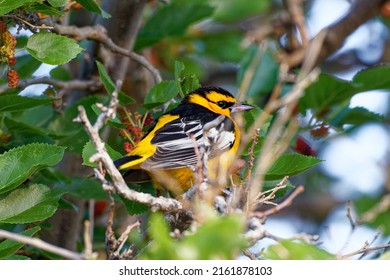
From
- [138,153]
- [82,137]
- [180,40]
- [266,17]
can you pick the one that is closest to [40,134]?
[82,137]

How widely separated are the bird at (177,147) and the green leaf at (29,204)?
13.7 inches

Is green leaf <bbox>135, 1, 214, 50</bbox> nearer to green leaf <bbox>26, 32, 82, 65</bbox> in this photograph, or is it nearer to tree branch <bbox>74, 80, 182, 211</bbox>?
green leaf <bbox>26, 32, 82, 65</bbox>

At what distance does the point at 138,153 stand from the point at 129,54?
29.4 inches

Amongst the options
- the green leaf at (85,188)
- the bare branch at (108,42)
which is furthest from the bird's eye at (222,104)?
the green leaf at (85,188)

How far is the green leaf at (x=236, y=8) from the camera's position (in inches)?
248

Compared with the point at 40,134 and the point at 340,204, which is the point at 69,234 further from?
the point at 340,204

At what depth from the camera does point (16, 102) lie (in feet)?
12.0

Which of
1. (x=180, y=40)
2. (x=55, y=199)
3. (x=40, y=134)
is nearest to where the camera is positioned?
(x=55, y=199)

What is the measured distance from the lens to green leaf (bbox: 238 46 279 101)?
486 centimetres

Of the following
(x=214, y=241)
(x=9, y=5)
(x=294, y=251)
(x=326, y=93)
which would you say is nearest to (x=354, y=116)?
(x=326, y=93)

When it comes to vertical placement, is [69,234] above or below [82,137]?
below

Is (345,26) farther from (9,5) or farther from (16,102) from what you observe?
(9,5)

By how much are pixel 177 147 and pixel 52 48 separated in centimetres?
83

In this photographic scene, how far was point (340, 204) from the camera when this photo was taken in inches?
268
